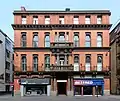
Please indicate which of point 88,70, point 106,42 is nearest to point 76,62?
point 88,70

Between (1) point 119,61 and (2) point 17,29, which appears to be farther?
(1) point 119,61

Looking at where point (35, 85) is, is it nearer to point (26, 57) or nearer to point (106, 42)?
point (26, 57)

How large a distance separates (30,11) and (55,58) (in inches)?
434

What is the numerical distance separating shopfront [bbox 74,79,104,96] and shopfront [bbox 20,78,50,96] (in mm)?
5947

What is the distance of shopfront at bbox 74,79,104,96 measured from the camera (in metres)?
74.1

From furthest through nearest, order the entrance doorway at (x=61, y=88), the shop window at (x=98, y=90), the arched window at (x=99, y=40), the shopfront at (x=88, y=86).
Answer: the arched window at (x=99, y=40) → the entrance doorway at (x=61, y=88) → the shop window at (x=98, y=90) → the shopfront at (x=88, y=86)

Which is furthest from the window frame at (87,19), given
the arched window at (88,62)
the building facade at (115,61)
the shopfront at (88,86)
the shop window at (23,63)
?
the shop window at (23,63)

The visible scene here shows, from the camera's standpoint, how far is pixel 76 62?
246 ft

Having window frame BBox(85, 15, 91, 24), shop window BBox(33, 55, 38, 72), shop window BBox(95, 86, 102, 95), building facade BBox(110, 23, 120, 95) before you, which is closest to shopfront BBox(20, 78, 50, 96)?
shop window BBox(33, 55, 38, 72)

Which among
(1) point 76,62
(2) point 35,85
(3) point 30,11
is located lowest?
(2) point 35,85

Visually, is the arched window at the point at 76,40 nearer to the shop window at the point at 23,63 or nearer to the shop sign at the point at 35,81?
the shop sign at the point at 35,81

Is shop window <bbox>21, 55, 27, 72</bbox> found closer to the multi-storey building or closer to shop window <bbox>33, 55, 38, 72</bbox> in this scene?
the multi-storey building

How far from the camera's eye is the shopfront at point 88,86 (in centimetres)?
7406

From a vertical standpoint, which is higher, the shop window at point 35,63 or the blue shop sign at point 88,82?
the shop window at point 35,63
